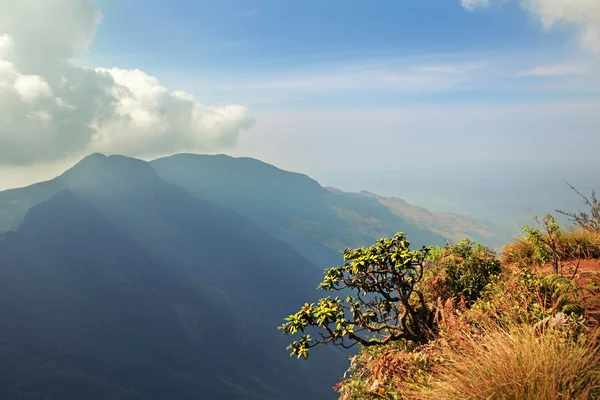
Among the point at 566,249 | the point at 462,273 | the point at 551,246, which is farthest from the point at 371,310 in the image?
the point at 566,249

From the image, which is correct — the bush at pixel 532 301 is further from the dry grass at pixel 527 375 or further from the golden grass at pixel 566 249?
the golden grass at pixel 566 249

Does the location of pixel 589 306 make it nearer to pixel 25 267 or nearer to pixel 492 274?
pixel 492 274

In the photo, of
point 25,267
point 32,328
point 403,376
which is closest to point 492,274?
point 403,376

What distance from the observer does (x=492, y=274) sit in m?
10.3

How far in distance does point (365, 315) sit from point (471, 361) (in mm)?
4064

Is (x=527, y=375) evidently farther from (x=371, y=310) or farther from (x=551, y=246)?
(x=551, y=246)

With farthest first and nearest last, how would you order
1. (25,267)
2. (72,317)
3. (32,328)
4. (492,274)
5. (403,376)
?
(25,267), (72,317), (32,328), (492,274), (403,376)

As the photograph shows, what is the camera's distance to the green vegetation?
4473mm

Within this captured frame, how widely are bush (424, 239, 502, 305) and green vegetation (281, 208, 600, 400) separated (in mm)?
28

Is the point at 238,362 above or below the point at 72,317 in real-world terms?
below

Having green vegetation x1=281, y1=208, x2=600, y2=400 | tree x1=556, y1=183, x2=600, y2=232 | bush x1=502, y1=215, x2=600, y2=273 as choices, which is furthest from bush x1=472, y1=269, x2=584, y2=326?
tree x1=556, y1=183, x2=600, y2=232

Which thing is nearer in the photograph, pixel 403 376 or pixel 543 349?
pixel 543 349

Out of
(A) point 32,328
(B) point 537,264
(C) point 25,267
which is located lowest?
(A) point 32,328

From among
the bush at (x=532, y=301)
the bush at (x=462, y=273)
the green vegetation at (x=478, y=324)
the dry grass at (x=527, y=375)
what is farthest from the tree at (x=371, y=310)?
the dry grass at (x=527, y=375)
